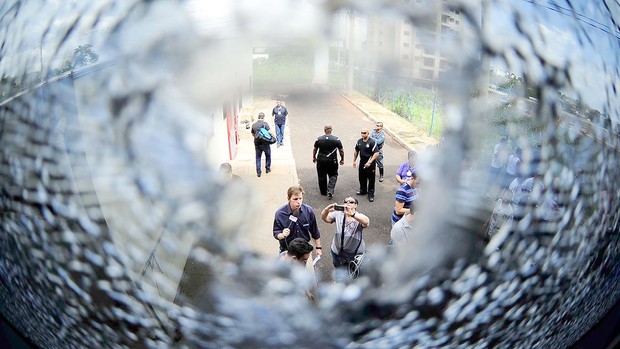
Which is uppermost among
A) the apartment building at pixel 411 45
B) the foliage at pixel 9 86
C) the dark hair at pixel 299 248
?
the foliage at pixel 9 86

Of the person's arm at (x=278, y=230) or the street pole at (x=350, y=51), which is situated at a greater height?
the street pole at (x=350, y=51)

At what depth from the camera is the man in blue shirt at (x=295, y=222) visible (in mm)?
787

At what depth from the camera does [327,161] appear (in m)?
0.81

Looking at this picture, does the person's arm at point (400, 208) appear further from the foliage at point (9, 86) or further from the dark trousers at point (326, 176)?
the foliage at point (9, 86)

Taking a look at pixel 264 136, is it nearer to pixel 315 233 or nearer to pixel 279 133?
pixel 279 133

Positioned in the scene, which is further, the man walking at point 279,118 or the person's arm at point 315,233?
the person's arm at point 315,233

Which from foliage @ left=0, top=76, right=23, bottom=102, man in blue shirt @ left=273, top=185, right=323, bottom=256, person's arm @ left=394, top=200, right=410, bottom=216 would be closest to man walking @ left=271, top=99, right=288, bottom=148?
man in blue shirt @ left=273, top=185, right=323, bottom=256

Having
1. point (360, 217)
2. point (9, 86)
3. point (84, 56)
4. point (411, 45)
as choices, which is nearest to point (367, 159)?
point (360, 217)

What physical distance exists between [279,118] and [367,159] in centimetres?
17

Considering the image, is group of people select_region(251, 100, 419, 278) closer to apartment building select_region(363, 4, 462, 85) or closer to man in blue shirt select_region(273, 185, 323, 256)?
man in blue shirt select_region(273, 185, 323, 256)

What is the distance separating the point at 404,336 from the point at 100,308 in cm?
53

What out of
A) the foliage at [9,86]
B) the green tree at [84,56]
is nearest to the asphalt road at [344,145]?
the green tree at [84,56]

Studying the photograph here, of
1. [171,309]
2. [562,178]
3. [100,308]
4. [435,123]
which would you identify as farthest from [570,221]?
[100,308]

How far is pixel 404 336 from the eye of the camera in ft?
2.71
